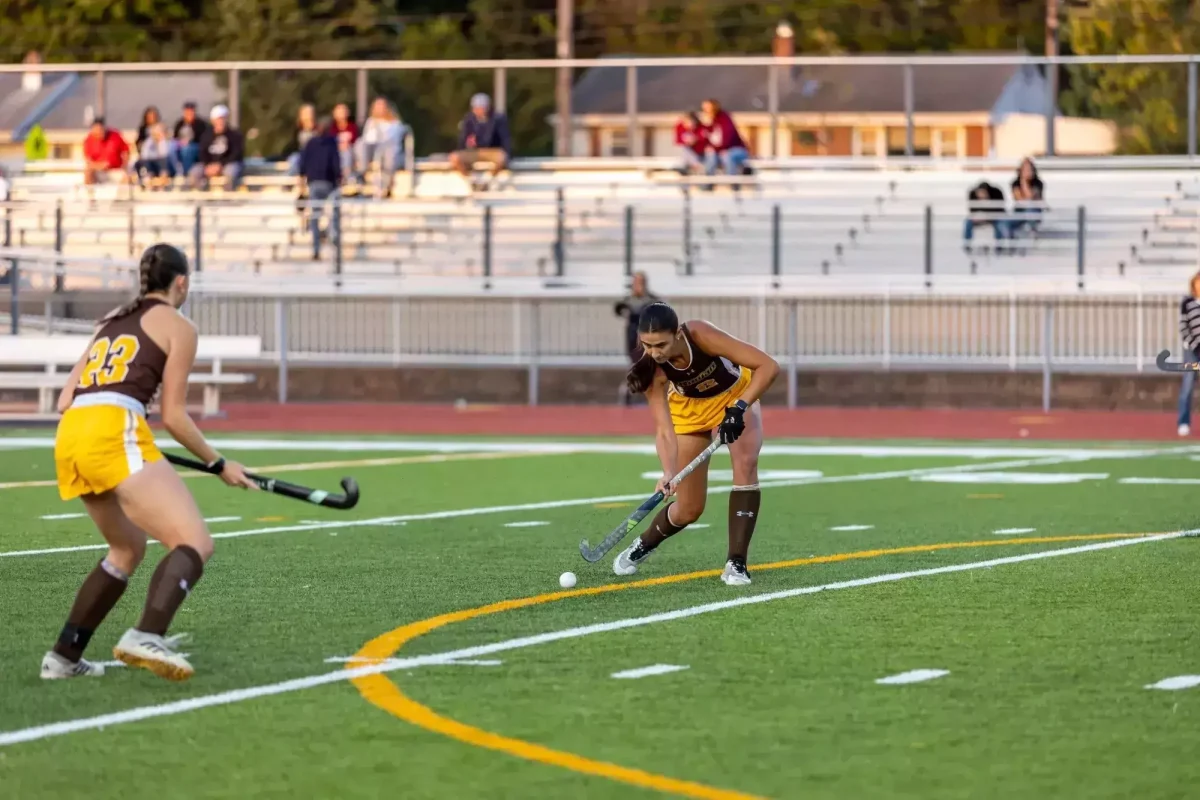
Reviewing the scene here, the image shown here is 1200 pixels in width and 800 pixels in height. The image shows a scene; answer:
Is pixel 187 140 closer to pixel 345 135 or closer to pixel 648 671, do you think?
pixel 345 135

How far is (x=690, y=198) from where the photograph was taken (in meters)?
32.8

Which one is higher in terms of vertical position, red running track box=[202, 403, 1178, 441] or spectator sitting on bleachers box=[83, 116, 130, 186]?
spectator sitting on bleachers box=[83, 116, 130, 186]

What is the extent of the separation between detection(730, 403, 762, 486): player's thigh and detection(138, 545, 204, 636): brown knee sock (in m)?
3.74

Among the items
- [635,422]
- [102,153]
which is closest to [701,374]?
[635,422]

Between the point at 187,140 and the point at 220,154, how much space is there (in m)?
0.73

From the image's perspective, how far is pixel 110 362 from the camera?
807 centimetres

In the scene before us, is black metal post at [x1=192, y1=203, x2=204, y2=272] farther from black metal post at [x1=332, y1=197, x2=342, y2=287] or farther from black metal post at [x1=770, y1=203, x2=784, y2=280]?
black metal post at [x1=770, y1=203, x2=784, y2=280]

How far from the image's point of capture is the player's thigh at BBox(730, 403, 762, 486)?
1116cm

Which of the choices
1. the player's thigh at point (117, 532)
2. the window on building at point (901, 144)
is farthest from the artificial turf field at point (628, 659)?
the window on building at point (901, 144)

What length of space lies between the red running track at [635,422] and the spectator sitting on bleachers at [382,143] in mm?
5981

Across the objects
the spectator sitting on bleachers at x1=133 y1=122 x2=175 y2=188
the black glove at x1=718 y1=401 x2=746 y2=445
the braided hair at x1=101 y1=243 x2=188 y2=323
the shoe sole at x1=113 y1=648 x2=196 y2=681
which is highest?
the spectator sitting on bleachers at x1=133 y1=122 x2=175 y2=188

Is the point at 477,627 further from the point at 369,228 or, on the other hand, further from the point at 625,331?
the point at 369,228

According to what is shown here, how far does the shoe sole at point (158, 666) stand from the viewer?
7.92m

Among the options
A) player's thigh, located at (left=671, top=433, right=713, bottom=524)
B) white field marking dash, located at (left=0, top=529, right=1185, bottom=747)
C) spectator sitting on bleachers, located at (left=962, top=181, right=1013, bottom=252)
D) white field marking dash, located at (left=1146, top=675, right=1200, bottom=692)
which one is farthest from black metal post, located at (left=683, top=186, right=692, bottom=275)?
white field marking dash, located at (left=1146, top=675, right=1200, bottom=692)
